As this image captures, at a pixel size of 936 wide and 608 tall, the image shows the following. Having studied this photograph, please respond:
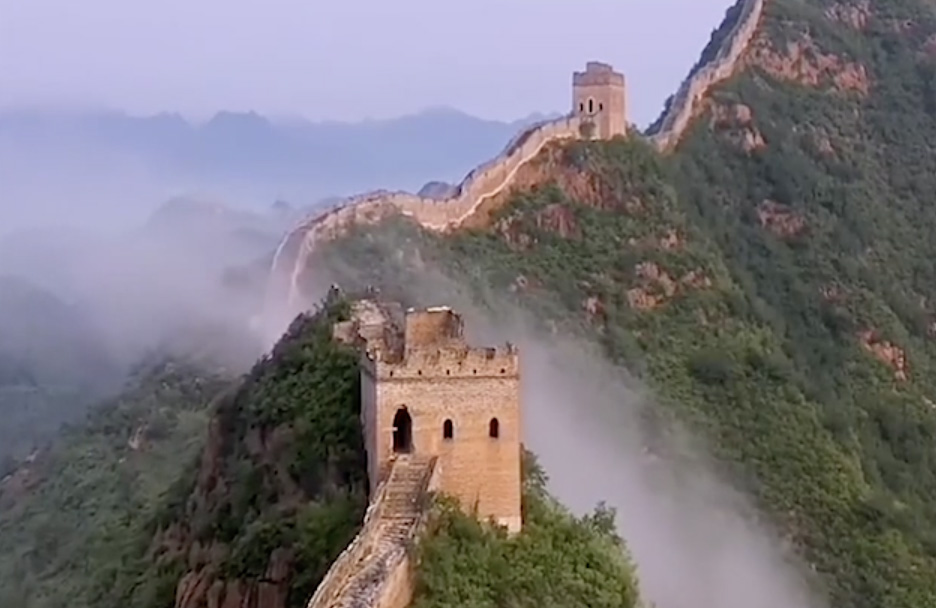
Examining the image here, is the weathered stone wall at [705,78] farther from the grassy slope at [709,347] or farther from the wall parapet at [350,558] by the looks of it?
the wall parapet at [350,558]

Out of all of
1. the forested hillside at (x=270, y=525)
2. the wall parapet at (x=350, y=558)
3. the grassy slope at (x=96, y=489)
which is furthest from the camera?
the grassy slope at (x=96, y=489)

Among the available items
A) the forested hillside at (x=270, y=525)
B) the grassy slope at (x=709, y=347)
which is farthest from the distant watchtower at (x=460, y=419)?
the grassy slope at (x=709, y=347)

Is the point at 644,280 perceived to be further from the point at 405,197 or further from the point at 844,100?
the point at 844,100

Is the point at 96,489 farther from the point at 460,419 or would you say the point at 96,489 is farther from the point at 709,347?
the point at 460,419

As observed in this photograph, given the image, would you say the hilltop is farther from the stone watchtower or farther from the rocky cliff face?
the stone watchtower

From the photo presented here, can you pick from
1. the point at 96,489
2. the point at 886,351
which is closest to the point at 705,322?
the point at 886,351

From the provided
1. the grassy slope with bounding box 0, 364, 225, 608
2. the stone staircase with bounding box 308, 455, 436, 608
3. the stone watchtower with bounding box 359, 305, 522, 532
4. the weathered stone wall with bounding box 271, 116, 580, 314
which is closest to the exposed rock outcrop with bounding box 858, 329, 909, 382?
the weathered stone wall with bounding box 271, 116, 580, 314
